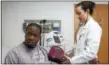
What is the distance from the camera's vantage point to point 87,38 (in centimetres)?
139

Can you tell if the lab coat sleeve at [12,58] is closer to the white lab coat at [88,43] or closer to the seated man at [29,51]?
the seated man at [29,51]

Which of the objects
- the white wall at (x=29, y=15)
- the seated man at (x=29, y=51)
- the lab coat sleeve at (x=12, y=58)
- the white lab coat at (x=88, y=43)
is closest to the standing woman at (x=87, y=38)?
the white lab coat at (x=88, y=43)

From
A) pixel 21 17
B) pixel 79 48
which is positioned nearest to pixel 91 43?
pixel 79 48

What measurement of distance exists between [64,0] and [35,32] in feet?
5.49

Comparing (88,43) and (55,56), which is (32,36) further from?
(88,43)

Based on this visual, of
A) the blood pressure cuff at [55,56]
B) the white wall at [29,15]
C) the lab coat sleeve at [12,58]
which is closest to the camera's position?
the lab coat sleeve at [12,58]

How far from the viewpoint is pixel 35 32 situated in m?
1.33

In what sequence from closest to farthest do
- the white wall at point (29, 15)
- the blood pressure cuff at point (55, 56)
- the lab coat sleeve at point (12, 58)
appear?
the lab coat sleeve at point (12, 58), the blood pressure cuff at point (55, 56), the white wall at point (29, 15)

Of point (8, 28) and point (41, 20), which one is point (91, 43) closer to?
point (41, 20)

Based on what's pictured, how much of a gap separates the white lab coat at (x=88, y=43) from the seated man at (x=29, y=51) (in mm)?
254

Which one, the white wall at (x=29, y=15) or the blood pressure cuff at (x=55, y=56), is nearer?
the blood pressure cuff at (x=55, y=56)

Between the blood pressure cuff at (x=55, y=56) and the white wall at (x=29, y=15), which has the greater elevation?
the white wall at (x=29, y=15)

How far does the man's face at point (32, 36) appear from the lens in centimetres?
133

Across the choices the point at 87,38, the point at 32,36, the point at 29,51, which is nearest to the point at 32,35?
the point at 32,36
